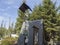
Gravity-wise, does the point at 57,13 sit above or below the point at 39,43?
above

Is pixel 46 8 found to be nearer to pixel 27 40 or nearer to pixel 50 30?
pixel 50 30

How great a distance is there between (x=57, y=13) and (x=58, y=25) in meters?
2.47

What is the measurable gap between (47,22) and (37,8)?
4.51 metres

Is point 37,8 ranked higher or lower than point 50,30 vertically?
higher

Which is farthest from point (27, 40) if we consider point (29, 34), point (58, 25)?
point (58, 25)

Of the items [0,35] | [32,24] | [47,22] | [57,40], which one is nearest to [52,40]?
[57,40]

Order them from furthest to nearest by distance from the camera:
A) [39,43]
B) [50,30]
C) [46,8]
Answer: [46,8], [50,30], [39,43]

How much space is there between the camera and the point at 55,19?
35969 millimetres

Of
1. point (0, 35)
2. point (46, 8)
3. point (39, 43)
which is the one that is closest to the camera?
point (39, 43)

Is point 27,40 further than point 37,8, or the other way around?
point 37,8

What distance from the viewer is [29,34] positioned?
1981 cm

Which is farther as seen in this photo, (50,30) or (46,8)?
(46,8)

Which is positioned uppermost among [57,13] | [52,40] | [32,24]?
[57,13]

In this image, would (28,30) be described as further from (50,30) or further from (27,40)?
(50,30)
